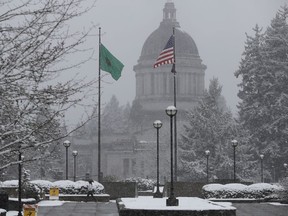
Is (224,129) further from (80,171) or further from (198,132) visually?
(80,171)

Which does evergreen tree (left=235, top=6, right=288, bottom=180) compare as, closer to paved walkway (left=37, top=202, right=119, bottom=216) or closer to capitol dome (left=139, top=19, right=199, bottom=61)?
paved walkway (left=37, top=202, right=119, bottom=216)

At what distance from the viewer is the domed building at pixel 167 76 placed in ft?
442

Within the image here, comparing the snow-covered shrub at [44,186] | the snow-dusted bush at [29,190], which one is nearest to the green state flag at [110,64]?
the snow-covered shrub at [44,186]

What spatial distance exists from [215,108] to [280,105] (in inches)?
339

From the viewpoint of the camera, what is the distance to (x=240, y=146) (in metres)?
76.1

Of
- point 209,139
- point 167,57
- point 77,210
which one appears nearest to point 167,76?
point 209,139

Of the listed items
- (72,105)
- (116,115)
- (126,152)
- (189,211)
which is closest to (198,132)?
(126,152)

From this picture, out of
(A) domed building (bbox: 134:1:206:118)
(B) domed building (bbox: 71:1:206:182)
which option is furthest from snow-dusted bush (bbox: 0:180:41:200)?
(A) domed building (bbox: 134:1:206:118)

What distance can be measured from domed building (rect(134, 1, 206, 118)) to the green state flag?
291ft

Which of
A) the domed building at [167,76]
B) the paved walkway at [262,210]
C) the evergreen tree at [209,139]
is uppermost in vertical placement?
the domed building at [167,76]

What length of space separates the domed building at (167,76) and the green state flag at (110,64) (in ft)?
291

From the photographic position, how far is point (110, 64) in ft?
142

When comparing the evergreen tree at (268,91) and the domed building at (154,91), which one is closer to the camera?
the evergreen tree at (268,91)

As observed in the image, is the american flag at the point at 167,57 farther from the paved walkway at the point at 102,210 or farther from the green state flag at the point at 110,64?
the paved walkway at the point at 102,210
